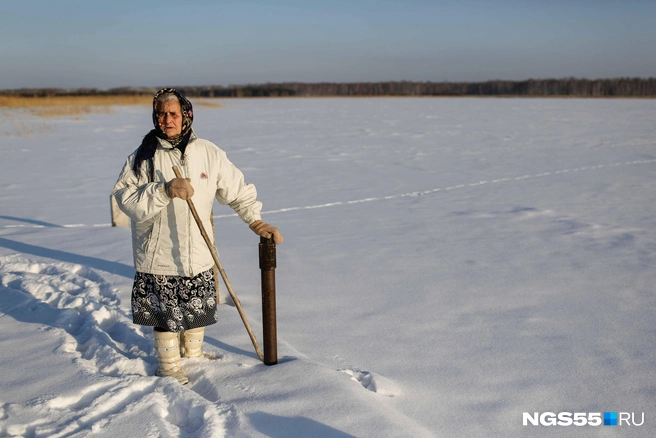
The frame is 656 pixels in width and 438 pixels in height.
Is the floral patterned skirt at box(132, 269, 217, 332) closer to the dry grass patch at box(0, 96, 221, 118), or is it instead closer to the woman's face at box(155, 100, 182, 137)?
the woman's face at box(155, 100, 182, 137)

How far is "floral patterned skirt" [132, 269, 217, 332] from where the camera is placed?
116 inches

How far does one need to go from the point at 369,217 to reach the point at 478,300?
310 centimetres

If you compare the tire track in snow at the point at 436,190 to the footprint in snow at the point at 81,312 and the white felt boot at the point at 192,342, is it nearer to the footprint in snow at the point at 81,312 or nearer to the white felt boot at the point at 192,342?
the footprint in snow at the point at 81,312

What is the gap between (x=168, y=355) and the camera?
9.89 ft

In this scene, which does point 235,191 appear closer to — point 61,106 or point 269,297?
point 269,297

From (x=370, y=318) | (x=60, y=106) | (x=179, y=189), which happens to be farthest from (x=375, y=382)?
(x=60, y=106)

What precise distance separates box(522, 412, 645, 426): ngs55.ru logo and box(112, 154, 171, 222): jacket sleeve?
6.19 feet

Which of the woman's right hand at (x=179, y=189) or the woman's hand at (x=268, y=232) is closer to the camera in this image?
the woman's right hand at (x=179, y=189)

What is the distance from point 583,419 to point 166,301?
1.98m

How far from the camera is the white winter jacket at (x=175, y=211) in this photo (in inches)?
112

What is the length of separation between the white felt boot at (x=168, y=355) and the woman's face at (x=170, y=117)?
38.5 inches

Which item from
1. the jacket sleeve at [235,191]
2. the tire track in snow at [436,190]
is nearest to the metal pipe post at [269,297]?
the jacket sleeve at [235,191]

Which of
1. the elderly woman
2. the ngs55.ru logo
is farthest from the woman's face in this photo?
the ngs55.ru logo

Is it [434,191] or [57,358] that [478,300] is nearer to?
[57,358]
